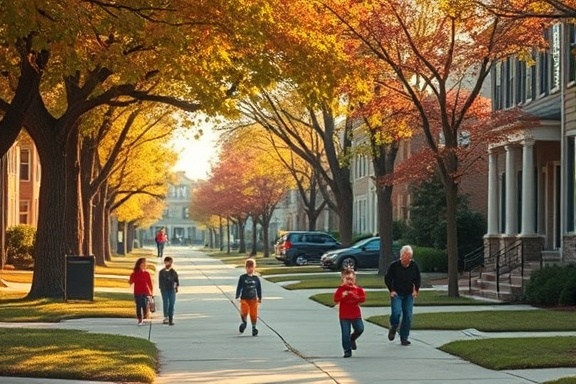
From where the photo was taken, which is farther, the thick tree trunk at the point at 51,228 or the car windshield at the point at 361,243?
the car windshield at the point at 361,243

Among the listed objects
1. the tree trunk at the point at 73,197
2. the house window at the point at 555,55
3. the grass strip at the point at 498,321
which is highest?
the house window at the point at 555,55

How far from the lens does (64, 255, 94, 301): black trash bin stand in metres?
29.0

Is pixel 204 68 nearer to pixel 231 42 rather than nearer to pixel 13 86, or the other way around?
pixel 231 42

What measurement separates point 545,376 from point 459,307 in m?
13.5

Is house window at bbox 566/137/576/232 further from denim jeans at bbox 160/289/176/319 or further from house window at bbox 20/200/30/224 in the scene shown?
house window at bbox 20/200/30/224

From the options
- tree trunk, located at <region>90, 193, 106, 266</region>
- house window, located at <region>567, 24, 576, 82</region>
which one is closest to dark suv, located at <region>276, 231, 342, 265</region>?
tree trunk, located at <region>90, 193, 106, 266</region>

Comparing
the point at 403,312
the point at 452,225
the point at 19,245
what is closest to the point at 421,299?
the point at 452,225

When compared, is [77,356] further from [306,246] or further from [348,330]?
[306,246]

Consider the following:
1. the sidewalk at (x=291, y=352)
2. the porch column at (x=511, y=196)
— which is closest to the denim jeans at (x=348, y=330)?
the sidewalk at (x=291, y=352)

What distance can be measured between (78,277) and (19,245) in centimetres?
2327

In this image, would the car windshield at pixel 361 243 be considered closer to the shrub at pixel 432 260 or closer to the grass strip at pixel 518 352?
the shrub at pixel 432 260

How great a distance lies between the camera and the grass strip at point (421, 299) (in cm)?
2942

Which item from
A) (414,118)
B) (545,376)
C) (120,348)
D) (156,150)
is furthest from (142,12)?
(156,150)

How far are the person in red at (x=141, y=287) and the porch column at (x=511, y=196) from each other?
15.6 meters
